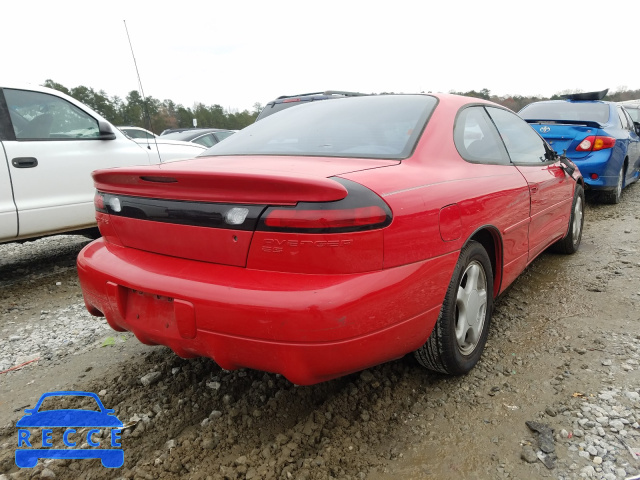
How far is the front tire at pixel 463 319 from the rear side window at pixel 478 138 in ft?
1.69

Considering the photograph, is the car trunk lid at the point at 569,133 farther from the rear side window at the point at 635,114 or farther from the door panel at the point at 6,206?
the rear side window at the point at 635,114

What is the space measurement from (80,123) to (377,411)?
3.72 meters

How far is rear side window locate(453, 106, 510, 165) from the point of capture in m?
2.31

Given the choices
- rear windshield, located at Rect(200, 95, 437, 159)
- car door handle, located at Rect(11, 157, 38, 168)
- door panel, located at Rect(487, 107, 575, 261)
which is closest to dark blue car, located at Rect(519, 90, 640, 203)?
door panel, located at Rect(487, 107, 575, 261)

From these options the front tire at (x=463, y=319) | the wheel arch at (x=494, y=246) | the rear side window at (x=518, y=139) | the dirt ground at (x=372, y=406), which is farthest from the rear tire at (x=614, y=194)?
the front tire at (x=463, y=319)

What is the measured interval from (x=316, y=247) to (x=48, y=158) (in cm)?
328

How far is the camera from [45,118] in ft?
12.8

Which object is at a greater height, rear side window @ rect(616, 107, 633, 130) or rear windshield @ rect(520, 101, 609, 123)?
rear windshield @ rect(520, 101, 609, 123)

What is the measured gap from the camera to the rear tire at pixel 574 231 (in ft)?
13.1

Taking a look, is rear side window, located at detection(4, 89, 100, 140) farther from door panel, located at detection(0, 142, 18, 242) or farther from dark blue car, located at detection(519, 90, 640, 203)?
dark blue car, located at detection(519, 90, 640, 203)

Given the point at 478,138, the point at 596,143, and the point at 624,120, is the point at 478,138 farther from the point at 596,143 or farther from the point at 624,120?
the point at 624,120

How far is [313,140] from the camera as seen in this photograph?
88.7 inches

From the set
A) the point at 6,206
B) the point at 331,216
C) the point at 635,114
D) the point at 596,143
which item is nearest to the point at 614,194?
the point at 596,143

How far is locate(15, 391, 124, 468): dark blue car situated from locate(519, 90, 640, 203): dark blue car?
5349 millimetres
